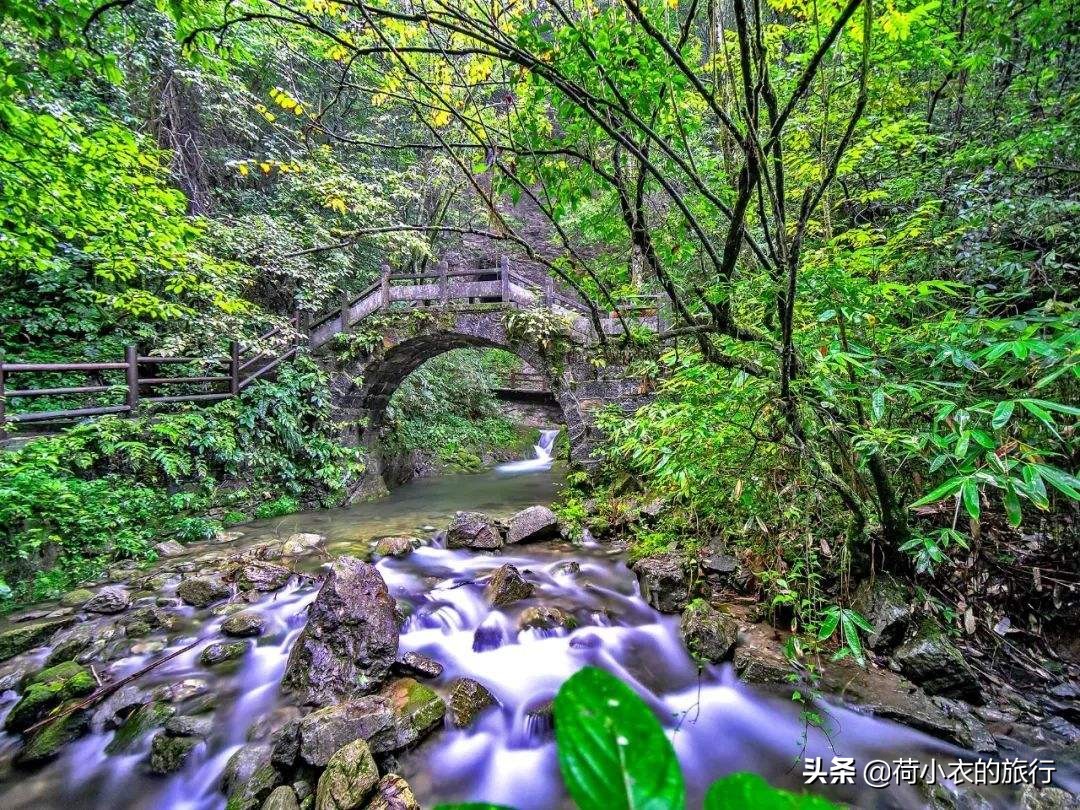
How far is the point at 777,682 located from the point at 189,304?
8.90m

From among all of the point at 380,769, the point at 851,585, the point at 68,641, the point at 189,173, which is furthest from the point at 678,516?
the point at 189,173

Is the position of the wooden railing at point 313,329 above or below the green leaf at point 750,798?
above

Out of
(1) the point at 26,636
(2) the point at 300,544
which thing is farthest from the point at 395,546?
(1) the point at 26,636

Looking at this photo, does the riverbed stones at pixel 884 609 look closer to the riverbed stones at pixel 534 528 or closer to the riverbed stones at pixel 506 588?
the riverbed stones at pixel 506 588

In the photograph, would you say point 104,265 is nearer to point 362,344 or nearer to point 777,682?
point 362,344

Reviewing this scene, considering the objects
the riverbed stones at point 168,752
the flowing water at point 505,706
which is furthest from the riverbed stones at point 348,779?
the riverbed stones at point 168,752

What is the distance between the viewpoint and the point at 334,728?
8.68 feet

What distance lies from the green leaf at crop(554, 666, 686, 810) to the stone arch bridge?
7.22 meters

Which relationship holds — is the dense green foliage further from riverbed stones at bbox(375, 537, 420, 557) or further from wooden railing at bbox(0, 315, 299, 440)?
riverbed stones at bbox(375, 537, 420, 557)

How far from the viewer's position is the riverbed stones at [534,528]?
5.79 metres

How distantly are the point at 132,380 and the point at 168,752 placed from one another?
16.6 ft

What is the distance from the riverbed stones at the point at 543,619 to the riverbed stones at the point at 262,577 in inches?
99.6

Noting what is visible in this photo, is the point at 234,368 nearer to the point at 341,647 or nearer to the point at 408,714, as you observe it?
the point at 341,647

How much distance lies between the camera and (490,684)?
3.54m
